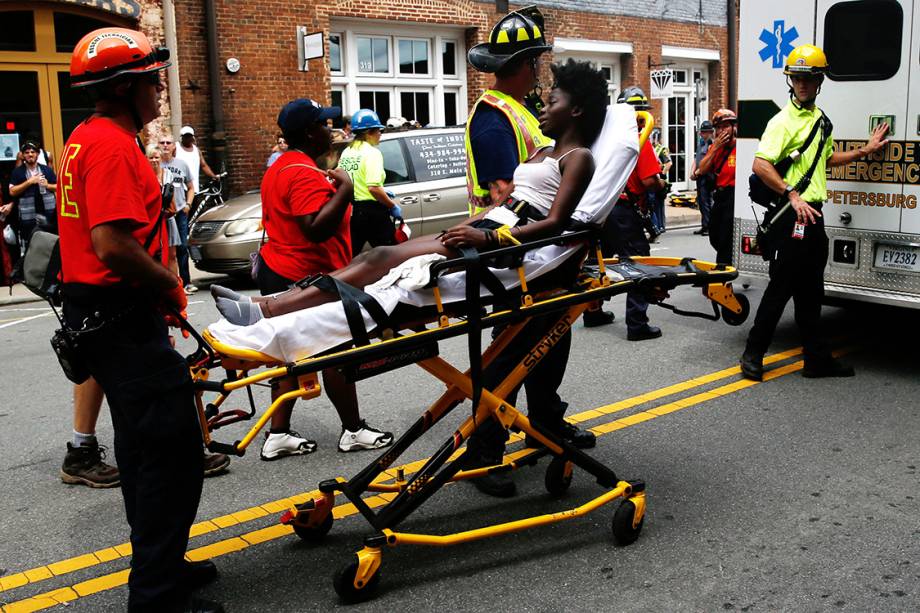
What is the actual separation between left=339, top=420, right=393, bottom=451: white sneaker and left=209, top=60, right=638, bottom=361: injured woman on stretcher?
1713mm

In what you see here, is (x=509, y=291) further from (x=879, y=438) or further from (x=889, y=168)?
(x=889, y=168)

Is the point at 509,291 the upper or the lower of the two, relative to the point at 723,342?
upper

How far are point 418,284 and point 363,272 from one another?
14.2 inches

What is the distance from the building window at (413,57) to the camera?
18.3 meters

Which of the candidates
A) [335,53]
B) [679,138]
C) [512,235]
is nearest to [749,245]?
[512,235]

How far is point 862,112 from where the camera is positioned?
6570 mm

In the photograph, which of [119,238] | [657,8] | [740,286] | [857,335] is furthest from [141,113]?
[657,8]

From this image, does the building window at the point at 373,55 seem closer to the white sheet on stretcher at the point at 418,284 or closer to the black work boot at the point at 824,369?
the black work boot at the point at 824,369

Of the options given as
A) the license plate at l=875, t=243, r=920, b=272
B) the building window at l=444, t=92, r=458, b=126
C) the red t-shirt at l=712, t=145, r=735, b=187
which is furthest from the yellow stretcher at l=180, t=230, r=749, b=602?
the building window at l=444, t=92, r=458, b=126

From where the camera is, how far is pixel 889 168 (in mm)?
6445

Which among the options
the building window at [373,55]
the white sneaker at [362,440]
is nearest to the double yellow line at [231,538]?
the white sneaker at [362,440]

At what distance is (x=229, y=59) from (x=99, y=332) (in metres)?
13.4

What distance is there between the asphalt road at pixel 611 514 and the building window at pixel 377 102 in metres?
11.9

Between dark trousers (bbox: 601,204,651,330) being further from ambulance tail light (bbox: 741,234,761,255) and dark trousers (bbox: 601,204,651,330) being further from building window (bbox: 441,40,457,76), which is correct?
building window (bbox: 441,40,457,76)
